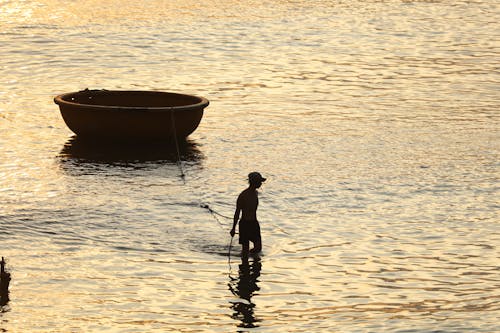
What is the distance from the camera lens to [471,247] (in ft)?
54.8

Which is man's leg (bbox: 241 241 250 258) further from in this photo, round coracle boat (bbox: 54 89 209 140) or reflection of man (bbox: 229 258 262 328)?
round coracle boat (bbox: 54 89 209 140)

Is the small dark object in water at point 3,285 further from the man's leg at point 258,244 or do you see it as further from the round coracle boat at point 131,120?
the round coracle boat at point 131,120

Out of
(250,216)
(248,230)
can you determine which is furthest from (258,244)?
(250,216)

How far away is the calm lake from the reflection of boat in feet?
0.24

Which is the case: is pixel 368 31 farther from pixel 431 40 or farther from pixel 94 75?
pixel 94 75

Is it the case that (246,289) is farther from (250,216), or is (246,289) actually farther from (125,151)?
(125,151)

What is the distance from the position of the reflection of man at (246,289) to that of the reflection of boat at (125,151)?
6715 mm

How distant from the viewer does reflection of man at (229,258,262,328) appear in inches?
544

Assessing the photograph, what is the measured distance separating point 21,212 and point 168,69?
15.4 m

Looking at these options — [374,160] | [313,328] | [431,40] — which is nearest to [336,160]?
[374,160]

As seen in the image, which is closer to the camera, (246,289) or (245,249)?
(246,289)

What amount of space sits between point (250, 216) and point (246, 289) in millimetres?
1628

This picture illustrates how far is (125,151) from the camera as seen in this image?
2308 centimetres

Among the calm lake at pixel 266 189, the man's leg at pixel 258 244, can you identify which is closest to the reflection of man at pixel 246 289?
the calm lake at pixel 266 189
